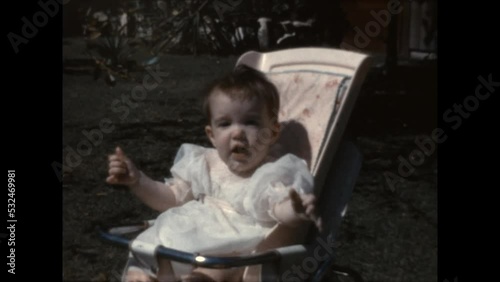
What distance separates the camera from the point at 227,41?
347 centimetres

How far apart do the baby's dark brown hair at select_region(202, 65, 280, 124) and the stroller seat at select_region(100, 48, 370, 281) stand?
0.14 metres

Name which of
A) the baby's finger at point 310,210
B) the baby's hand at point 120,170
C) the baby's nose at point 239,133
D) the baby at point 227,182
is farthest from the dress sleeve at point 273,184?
the baby's hand at point 120,170

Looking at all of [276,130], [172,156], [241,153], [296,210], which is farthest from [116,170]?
[172,156]

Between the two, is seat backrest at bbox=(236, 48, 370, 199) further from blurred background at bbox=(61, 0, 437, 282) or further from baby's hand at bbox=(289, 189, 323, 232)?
baby's hand at bbox=(289, 189, 323, 232)

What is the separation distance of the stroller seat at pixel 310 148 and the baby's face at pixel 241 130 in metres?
0.12

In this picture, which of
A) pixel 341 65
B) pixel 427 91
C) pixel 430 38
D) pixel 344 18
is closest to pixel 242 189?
pixel 341 65

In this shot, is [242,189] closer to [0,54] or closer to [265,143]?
[265,143]

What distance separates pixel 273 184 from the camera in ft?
7.98

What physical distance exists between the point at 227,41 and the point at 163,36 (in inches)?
11.4

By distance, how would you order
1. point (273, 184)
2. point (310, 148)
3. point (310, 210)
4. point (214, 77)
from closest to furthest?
1. point (310, 210)
2. point (273, 184)
3. point (310, 148)
4. point (214, 77)

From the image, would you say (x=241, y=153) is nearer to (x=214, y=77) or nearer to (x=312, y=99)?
(x=312, y=99)

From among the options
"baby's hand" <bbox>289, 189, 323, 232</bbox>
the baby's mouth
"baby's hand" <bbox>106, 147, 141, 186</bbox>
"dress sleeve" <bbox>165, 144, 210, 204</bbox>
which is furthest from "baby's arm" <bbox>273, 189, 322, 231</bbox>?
"baby's hand" <bbox>106, 147, 141, 186</bbox>

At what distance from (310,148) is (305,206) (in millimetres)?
523

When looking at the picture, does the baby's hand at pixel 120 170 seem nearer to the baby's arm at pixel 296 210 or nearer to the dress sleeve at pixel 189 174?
the dress sleeve at pixel 189 174
